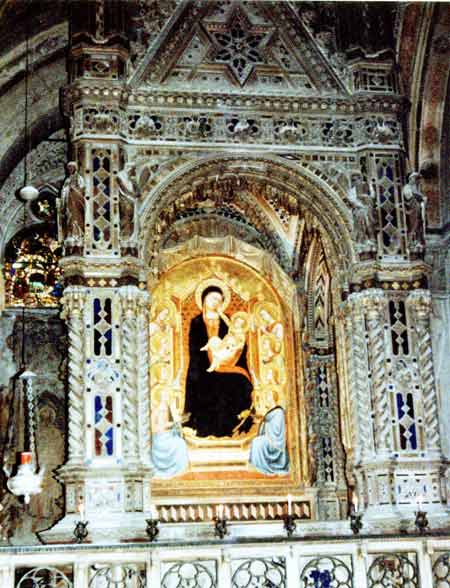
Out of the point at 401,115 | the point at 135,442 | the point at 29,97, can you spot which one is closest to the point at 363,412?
the point at 135,442

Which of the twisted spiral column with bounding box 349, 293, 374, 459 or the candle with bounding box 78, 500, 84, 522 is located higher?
the twisted spiral column with bounding box 349, 293, 374, 459

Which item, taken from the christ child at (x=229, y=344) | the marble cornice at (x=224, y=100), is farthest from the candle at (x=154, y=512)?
the marble cornice at (x=224, y=100)

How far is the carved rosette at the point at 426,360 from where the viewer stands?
45.2 feet

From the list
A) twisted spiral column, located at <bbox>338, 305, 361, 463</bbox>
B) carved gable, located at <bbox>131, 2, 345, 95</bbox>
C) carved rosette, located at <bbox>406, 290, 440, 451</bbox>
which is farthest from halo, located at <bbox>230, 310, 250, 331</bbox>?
carved gable, located at <bbox>131, 2, 345, 95</bbox>

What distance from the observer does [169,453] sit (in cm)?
1611

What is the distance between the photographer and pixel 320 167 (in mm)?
14906

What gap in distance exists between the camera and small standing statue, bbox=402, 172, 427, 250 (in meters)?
14.5

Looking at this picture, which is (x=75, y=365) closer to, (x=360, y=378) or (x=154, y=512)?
(x=154, y=512)

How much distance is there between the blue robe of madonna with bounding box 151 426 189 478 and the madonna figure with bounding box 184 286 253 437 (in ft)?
1.56

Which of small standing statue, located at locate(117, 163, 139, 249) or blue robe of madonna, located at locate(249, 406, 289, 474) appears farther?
blue robe of madonna, located at locate(249, 406, 289, 474)

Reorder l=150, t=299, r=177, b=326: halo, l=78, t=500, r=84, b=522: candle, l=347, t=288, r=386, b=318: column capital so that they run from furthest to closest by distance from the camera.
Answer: l=150, t=299, r=177, b=326: halo
l=347, t=288, r=386, b=318: column capital
l=78, t=500, r=84, b=522: candle

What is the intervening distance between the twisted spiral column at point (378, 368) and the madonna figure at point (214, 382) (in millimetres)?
3502

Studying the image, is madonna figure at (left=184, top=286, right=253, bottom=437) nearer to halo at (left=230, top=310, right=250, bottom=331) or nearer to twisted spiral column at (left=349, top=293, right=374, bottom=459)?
halo at (left=230, top=310, right=250, bottom=331)

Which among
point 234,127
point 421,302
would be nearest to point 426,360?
point 421,302
